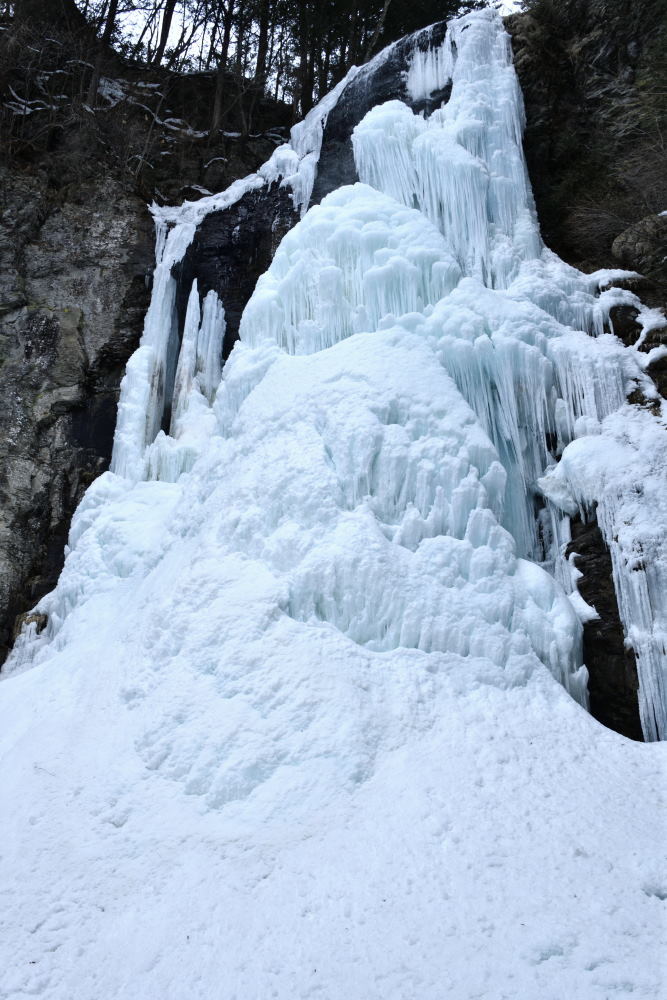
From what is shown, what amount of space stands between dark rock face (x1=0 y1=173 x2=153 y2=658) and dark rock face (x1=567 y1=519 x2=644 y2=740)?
7.67 metres

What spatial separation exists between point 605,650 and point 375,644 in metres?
2.19

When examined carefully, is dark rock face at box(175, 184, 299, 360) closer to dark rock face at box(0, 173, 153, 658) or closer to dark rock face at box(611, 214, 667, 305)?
dark rock face at box(0, 173, 153, 658)

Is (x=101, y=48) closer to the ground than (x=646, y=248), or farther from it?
farther from it

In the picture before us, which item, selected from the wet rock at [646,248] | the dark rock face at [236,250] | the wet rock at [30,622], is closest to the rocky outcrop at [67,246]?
the wet rock at [30,622]

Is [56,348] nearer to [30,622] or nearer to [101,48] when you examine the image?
[30,622]

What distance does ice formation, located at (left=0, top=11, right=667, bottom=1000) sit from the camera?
4613mm

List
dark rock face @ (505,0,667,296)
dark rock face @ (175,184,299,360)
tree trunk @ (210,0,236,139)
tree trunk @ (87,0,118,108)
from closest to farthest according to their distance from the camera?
dark rock face @ (505,0,667,296) < dark rock face @ (175,184,299,360) < tree trunk @ (87,0,118,108) < tree trunk @ (210,0,236,139)

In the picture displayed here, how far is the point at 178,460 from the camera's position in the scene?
406 inches

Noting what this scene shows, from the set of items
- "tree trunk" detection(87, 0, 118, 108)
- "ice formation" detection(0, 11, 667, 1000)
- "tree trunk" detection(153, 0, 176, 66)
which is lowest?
"ice formation" detection(0, 11, 667, 1000)

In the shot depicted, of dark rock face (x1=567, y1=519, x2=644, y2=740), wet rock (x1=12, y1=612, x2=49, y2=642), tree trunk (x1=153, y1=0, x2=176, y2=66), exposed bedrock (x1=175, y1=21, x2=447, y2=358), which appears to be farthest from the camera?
tree trunk (x1=153, y1=0, x2=176, y2=66)

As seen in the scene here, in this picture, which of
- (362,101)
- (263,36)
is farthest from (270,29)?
(362,101)

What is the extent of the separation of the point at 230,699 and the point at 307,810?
1295 mm

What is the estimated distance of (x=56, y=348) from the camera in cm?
1212

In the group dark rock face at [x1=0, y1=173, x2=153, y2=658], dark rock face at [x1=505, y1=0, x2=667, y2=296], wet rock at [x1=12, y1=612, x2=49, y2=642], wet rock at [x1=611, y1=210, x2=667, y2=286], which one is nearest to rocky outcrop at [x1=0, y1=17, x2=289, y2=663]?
dark rock face at [x1=0, y1=173, x2=153, y2=658]
